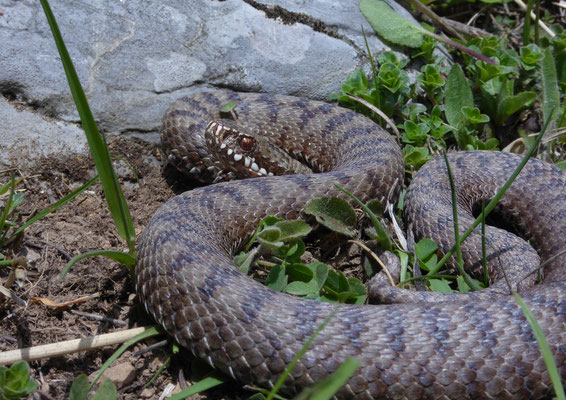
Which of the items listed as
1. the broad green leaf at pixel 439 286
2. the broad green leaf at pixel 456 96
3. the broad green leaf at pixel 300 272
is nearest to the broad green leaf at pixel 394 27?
the broad green leaf at pixel 456 96

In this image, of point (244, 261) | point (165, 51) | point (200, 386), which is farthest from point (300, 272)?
point (165, 51)

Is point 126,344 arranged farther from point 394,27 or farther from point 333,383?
point 394,27

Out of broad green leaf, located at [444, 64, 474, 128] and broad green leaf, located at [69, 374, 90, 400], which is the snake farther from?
broad green leaf, located at [69, 374, 90, 400]

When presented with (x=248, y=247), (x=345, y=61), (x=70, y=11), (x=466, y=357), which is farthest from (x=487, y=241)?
(x=70, y=11)

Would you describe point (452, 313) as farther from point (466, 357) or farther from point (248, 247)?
point (248, 247)

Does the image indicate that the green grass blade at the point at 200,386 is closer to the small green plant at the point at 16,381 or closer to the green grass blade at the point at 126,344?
the green grass blade at the point at 126,344

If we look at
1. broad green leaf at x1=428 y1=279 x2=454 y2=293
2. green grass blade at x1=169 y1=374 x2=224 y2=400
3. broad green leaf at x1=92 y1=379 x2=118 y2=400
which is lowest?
green grass blade at x1=169 y1=374 x2=224 y2=400

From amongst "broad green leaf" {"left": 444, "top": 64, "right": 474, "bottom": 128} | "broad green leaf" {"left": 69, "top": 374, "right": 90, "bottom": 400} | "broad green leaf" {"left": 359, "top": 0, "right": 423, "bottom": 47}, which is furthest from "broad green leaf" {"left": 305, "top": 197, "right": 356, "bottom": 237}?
"broad green leaf" {"left": 359, "top": 0, "right": 423, "bottom": 47}
